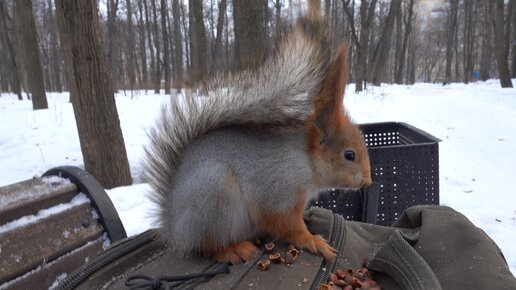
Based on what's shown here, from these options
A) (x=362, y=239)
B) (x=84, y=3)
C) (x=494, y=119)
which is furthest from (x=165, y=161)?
(x=494, y=119)

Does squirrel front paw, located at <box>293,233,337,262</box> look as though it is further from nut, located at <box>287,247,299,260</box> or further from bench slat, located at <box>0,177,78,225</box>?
bench slat, located at <box>0,177,78,225</box>

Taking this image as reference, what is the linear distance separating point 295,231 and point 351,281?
0.80ft

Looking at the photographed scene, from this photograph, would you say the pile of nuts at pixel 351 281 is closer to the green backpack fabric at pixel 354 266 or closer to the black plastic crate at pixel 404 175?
the green backpack fabric at pixel 354 266

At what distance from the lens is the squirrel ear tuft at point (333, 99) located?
4.18ft

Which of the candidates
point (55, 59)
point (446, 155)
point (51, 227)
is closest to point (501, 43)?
point (446, 155)

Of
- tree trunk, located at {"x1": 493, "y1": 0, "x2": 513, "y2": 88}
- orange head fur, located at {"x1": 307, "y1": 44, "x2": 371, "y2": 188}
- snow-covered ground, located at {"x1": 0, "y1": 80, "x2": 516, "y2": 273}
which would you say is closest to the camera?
orange head fur, located at {"x1": 307, "y1": 44, "x2": 371, "y2": 188}

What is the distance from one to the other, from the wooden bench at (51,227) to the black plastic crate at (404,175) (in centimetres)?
118

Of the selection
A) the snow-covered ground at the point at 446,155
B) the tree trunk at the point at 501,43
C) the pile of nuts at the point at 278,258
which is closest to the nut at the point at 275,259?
the pile of nuts at the point at 278,258

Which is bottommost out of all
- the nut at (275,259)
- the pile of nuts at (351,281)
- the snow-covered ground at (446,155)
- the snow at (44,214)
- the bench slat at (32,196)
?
the snow-covered ground at (446,155)

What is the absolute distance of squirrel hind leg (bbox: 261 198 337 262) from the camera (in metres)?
1.31

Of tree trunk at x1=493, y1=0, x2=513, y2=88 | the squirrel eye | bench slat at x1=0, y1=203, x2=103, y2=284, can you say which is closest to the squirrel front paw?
the squirrel eye

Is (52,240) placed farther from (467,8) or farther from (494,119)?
(467,8)

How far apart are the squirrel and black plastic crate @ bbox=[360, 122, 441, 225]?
0.56m

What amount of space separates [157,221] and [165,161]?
0.73ft
